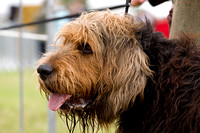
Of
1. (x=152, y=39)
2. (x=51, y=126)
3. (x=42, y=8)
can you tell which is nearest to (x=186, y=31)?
(x=152, y=39)

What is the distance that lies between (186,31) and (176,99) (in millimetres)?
830

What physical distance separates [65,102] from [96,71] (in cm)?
37

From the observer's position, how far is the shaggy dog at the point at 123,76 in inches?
88.7

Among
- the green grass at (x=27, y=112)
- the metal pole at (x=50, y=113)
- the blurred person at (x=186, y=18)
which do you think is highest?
the blurred person at (x=186, y=18)

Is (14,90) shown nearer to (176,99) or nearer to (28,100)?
(28,100)

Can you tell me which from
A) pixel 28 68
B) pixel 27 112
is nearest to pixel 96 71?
pixel 27 112

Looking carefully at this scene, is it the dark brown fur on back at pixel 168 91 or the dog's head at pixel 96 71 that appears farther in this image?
the dog's head at pixel 96 71

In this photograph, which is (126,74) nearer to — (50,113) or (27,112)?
(50,113)

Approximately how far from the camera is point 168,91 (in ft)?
7.47

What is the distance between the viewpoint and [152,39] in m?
2.47

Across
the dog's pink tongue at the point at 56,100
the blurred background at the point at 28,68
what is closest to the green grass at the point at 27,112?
the blurred background at the point at 28,68

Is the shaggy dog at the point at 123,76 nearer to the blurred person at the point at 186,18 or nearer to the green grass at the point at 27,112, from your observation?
the blurred person at the point at 186,18

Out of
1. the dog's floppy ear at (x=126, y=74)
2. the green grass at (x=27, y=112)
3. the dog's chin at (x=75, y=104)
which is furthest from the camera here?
the green grass at (x=27, y=112)

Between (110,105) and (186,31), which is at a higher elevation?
(186,31)
